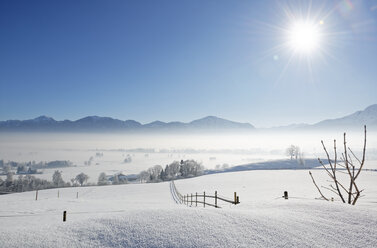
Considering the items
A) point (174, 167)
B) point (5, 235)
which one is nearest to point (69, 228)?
point (5, 235)

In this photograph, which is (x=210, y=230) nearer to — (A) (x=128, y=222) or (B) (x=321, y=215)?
(A) (x=128, y=222)

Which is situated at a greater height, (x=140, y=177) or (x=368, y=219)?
(x=368, y=219)

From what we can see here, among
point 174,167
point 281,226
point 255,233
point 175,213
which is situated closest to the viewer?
point 255,233

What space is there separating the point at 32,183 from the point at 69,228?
3986 inches

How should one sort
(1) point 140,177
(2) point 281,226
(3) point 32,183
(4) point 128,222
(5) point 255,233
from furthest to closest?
1. (1) point 140,177
2. (3) point 32,183
3. (4) point 128,222
4. (2) point 281,226
5. (5) point 255,233

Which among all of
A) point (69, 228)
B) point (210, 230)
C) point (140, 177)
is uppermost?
point (210, 230)

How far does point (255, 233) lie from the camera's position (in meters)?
3.19

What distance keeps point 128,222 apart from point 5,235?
6.93ft

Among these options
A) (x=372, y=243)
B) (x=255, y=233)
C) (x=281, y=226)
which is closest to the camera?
(x=372, y=243)

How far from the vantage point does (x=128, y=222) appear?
3824 millimetres

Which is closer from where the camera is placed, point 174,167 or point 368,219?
point 368,219

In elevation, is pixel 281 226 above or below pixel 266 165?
above

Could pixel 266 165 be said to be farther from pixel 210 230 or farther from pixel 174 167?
pixel 210 230

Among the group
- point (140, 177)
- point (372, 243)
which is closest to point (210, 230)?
point (372, 243)
